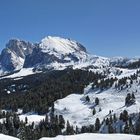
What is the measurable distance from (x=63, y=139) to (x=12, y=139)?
18.9 meters

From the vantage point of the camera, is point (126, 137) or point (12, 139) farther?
point (12, 139)

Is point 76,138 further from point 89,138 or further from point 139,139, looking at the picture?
point 139,139

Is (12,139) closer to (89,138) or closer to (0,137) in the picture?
(0,137)

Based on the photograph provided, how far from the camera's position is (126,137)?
11131 centimetres

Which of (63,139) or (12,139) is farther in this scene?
(12,139)

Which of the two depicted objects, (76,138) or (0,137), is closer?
(76,138)

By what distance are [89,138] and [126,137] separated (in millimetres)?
11063

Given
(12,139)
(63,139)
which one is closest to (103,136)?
(63,139)

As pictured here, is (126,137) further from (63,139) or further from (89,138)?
(63,139)

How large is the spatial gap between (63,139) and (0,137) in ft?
78.4

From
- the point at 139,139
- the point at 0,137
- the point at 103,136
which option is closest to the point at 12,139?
the point at 0,137

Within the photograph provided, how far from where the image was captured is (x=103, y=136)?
112 m

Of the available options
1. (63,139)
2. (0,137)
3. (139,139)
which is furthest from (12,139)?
(139,139)

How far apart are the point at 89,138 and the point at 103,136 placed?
464 centimetres
